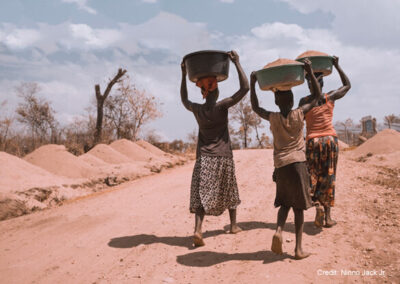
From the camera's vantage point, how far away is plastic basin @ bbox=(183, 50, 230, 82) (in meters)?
3.61

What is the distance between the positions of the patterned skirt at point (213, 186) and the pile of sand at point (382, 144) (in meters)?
10.5

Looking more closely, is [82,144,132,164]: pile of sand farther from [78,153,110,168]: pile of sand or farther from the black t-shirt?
the black t-shirt

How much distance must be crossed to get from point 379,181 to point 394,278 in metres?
3.86

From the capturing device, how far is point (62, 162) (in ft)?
33.7

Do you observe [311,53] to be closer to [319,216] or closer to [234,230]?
[319,216]

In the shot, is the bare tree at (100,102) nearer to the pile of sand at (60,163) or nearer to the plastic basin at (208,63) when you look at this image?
the pile of sand at (60,163)

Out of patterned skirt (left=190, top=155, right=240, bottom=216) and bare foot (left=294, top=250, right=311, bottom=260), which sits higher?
patterned skirt (left=190, top=155, right=240, bottom=216)

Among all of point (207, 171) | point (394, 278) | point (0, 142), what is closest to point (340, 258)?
point (394, 278)

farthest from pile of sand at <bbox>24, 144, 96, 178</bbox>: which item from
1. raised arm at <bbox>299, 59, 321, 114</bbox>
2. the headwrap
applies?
raised arm at <bbox>299, 59, 321, 114</bbox>

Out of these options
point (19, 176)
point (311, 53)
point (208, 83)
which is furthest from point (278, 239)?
point (19, 176)

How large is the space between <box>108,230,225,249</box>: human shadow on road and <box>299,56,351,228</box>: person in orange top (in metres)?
1.19

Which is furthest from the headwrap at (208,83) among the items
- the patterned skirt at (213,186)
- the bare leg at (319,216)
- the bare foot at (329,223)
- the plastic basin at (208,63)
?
the bare foot at (329,223)

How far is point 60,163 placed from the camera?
10.2m

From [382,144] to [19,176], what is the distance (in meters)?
11.8
